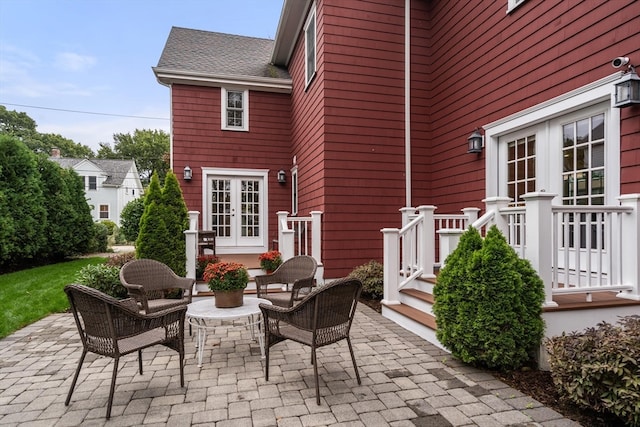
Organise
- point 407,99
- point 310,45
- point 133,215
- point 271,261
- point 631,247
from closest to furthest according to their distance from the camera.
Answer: point 631,247 < point 271,261 < point 407,99 < point 310,45 < point 133,215

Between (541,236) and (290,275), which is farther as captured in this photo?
(290,275)

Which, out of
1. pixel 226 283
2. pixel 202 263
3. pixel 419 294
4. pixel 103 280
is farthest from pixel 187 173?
pixel 419 294

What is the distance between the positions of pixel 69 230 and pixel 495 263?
11.4 metres

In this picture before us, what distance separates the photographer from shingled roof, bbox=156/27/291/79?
8.59m

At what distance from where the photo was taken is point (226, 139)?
8.65 m

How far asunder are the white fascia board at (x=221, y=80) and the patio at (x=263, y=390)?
641cm

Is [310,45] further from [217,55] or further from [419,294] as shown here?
[419,294]

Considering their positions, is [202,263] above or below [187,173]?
below

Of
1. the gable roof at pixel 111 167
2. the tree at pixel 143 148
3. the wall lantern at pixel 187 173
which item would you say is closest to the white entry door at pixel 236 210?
the wall lantern at pixel 187 173

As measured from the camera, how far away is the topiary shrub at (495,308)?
2709 millimetres

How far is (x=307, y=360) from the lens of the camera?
10.4 feet

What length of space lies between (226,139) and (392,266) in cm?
580

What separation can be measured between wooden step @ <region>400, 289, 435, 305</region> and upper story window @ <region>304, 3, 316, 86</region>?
4.39 metres

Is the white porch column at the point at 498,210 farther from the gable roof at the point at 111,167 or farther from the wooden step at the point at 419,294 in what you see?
the gable roof at the point at 111,167
